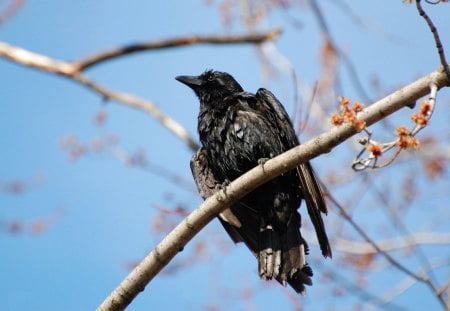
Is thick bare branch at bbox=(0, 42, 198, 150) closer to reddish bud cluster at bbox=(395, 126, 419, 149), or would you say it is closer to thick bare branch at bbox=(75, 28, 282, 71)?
thick bare branch at bbox=(75, 28, 282, 71)

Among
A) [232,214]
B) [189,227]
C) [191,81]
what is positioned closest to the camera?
[189,227]

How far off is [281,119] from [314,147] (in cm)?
151

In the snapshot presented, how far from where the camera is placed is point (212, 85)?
224 inches

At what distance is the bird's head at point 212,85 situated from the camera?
5543 mm

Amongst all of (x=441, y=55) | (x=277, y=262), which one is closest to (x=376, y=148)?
(x=441, y=55)

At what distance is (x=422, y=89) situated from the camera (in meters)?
3.25

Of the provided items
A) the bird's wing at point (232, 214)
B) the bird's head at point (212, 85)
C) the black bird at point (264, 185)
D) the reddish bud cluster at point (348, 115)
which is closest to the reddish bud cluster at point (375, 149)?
the reddish bud cluster at point (348, 115)

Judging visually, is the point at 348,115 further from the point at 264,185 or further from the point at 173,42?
the point at 173,42

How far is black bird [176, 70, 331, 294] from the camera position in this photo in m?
4.62

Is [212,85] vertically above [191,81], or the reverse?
[191,81]

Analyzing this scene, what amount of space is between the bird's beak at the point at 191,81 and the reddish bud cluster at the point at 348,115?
2686 millimetres

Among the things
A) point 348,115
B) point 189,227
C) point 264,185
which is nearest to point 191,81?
point 264,185

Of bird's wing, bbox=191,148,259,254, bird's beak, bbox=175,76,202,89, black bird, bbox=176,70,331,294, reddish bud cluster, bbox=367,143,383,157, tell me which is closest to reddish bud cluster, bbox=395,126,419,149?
reddish bud cluster, bbox=367,143,383,157

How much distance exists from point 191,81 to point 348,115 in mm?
2865
